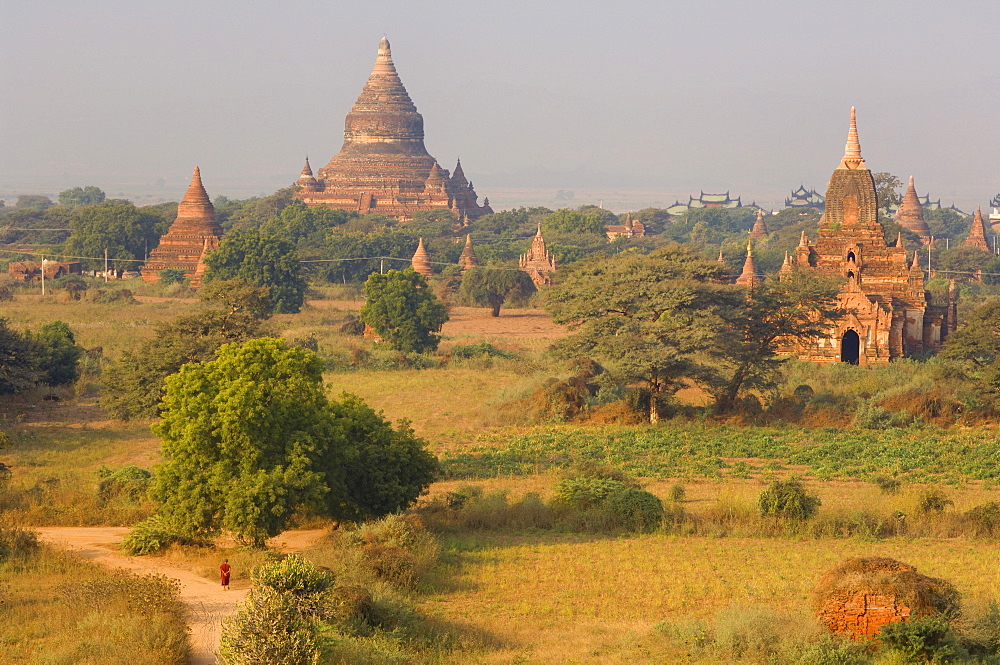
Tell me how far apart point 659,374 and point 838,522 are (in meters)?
11.3

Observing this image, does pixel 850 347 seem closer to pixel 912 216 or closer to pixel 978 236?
pixel 978 236

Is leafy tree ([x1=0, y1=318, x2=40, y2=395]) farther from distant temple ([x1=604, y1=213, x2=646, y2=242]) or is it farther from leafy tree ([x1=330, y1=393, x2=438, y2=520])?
distant temple ([x1=604, y1=213, x2=646, y2=242])

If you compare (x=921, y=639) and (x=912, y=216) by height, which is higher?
(x=912, y=216)

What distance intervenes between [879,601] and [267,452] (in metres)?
9.39

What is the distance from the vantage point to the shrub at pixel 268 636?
13.8 meters

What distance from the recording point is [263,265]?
208ft

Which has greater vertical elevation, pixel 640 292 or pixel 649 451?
pixel 640 292

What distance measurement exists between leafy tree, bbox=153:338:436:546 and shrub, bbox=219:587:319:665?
5.50 meters

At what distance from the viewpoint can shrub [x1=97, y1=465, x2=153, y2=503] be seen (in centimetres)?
2364

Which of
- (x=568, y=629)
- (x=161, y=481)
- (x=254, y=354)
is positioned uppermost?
(x=254, y=354)

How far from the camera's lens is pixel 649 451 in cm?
3034

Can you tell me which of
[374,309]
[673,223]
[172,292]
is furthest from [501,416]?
[673,223]

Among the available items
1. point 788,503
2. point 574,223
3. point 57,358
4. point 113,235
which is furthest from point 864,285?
point 574,223

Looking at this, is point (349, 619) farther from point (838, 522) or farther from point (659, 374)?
point (659, 374)
